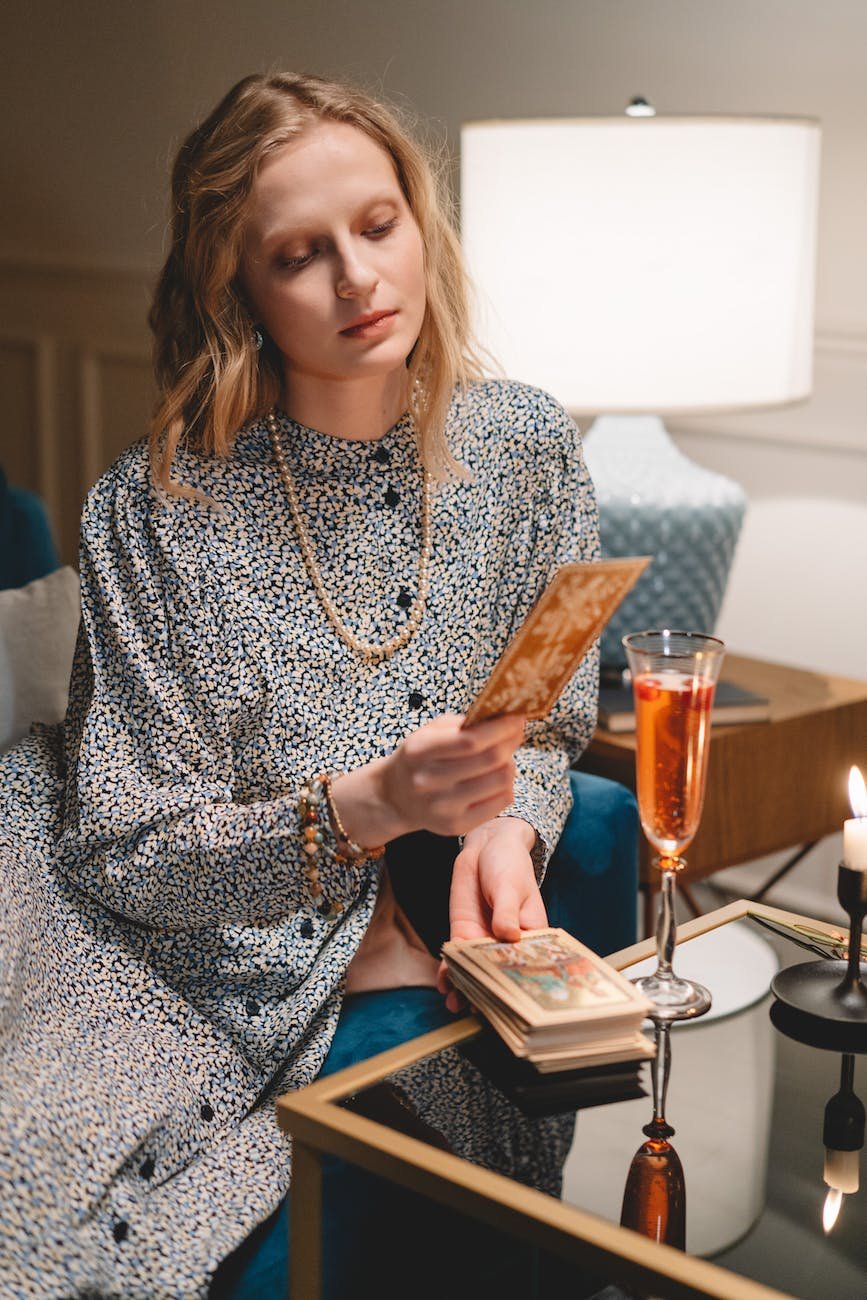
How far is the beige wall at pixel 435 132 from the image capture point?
244cm

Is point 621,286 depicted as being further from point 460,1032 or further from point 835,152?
point 460,1032

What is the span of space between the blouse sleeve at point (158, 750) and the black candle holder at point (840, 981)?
0.41 meters

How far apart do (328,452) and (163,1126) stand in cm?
68

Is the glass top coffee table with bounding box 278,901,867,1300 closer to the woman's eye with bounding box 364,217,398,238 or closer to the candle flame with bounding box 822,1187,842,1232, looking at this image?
the candle flame with bounding box 822,1187,842,1232

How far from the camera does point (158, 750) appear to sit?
1403 mm

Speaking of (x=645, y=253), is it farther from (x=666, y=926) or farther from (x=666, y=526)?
(x=666, y=926)

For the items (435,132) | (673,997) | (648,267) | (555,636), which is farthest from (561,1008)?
(435,132)

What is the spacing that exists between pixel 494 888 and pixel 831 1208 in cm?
42

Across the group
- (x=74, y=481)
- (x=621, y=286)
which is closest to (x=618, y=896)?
(x=621, y=286)

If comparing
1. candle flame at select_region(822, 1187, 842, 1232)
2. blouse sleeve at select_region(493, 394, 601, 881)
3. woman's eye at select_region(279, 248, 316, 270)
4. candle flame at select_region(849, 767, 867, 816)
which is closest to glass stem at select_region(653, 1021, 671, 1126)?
candle flame at select_region(822, 1187, 842, 1232)

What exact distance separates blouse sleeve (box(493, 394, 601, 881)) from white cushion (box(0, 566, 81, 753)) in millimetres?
539

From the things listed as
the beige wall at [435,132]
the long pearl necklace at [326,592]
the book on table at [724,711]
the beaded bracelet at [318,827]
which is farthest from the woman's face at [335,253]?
the beige wall at [435,132]

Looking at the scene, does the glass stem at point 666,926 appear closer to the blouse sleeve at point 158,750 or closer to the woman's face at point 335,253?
the blouse sleeve at point 158,750

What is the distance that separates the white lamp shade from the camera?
1936 millimetres
